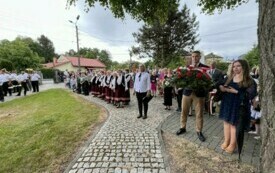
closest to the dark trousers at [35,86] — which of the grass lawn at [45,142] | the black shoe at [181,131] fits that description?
the grass lawn at [45,142]

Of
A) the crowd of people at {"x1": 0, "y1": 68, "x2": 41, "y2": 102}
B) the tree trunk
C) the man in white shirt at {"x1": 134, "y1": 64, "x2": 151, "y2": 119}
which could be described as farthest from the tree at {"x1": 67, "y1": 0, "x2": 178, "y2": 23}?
the crowd of people at {"x1": 0, "y1": 68, "x2": 41, "y2": 102}

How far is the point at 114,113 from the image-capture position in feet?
31.9

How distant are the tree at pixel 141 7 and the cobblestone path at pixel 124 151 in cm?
325

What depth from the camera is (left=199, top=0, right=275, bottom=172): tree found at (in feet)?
8.40

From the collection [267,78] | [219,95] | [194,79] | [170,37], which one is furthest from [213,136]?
[170,37]

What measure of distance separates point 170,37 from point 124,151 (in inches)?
1061

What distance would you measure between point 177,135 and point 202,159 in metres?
1.64

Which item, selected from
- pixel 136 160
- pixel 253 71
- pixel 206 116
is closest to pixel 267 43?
pixel 136 160

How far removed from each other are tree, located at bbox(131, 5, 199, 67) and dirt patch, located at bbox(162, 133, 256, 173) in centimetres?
2505

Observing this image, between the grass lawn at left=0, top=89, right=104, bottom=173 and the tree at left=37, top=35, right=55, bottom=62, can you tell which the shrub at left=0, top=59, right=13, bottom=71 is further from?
the tree at left=37, top=35, right=55, bottom=62

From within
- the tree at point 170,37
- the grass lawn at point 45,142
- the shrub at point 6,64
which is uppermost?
the tree at point 170,37

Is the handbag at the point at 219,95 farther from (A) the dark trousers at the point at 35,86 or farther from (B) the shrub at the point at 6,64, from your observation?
(B) the shrub at the point at 6,64

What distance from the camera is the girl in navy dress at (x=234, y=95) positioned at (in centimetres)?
475

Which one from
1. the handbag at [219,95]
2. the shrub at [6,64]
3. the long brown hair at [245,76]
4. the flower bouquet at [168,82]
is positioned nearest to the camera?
the long brown hair at [245,76]
